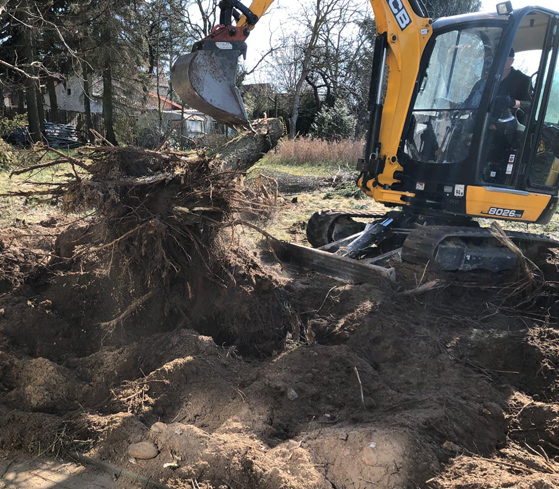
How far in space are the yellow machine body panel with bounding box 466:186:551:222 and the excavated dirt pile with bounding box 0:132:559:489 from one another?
0.69 metres

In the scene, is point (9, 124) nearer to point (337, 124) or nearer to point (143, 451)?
point (143, 451)

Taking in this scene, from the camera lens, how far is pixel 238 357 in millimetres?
3475

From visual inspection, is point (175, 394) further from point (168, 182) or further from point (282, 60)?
point (282, 60)

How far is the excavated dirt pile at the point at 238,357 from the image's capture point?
2445mm

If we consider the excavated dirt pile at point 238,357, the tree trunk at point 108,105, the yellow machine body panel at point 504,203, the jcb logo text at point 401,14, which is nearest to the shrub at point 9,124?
the tree trunk at point 108,105

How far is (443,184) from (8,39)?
21217mm

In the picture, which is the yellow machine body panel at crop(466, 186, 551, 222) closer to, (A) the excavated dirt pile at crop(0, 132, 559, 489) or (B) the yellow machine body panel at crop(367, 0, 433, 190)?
(A) the excavated dirt pile at crop(0, 132, 559, 489)

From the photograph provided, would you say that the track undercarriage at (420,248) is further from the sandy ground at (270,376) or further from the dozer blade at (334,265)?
the sandy ground at (270,376)

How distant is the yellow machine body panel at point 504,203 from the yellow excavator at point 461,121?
0.01 meters

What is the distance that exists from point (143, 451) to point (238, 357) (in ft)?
3.64

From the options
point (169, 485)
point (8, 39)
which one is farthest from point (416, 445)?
point (8, 39)

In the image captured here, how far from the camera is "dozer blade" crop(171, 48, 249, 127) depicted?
3977mm

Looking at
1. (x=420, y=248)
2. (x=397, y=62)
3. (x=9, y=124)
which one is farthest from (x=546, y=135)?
(x=9, y=124)

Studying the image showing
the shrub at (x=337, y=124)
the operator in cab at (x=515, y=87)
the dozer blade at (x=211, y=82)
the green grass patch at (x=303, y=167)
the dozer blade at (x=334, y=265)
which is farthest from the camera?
the shrub at (x=337, y=124)
